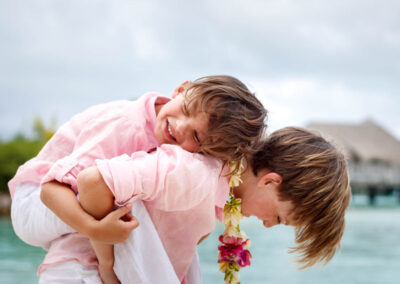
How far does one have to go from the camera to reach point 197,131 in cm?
147

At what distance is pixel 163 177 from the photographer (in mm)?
1349

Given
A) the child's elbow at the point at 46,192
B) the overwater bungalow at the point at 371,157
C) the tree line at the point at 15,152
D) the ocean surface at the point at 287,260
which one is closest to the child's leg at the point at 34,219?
the child's elbow at the point at 46,192

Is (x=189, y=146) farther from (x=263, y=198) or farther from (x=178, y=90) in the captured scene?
(x=263, y=198)

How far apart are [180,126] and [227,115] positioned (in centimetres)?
14

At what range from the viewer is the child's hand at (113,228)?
135 cm

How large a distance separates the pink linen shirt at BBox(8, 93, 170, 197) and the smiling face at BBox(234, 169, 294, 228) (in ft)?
1.13

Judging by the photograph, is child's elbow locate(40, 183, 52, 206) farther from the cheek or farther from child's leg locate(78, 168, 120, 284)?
the cheek

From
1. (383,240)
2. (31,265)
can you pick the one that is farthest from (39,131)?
(383,240)

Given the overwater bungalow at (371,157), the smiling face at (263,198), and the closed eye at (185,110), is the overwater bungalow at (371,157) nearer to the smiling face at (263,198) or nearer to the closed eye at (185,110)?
the smiling face at (263,198)

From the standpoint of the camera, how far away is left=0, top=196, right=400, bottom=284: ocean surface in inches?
388

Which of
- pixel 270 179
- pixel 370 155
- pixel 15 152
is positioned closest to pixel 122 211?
pixel 270 179

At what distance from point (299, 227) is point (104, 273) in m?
0.68

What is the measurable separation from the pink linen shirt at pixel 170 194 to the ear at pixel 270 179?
0.14 metres

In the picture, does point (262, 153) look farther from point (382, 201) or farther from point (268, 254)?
point (382, 201)
